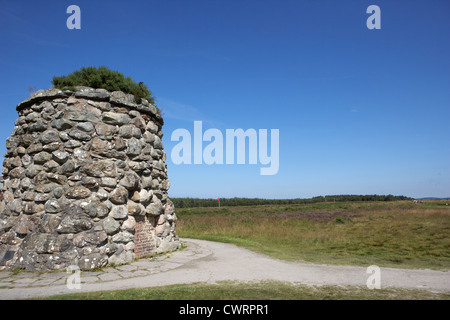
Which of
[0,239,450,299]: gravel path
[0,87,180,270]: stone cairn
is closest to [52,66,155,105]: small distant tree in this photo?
[0,87,180,270]: stone cairn

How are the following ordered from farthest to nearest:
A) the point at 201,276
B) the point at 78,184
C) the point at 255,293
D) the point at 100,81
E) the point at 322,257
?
the point at 322,257, the point at 100,81, the point at 78,184, the point at 201,276, the point at 255,293

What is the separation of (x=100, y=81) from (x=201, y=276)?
682 cm

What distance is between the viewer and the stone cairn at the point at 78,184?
729cm

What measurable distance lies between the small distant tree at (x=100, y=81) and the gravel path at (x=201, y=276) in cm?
544

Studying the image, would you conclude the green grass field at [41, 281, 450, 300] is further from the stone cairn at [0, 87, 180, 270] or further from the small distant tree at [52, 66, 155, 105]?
the small distant tree at [52, 66, 155, 105]

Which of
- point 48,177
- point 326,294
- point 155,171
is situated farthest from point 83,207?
point 326,294

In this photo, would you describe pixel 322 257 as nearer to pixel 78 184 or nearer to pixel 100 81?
pixel 78 184

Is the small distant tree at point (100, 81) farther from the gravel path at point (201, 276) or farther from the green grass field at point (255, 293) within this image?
the green grass field at point (255, 293)

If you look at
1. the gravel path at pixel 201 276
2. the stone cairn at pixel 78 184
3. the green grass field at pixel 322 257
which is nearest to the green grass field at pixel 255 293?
the green grass field at pixel 322 257

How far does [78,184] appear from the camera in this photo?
784 centimetres

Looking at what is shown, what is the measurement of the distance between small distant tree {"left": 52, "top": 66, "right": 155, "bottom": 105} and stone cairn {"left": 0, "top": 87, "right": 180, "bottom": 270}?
512 millimetres

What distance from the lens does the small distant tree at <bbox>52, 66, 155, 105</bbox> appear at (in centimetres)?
908

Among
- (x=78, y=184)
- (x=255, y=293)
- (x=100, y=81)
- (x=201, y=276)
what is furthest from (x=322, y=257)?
(x=100, y=81)

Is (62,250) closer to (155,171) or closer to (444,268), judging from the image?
(155,171)
